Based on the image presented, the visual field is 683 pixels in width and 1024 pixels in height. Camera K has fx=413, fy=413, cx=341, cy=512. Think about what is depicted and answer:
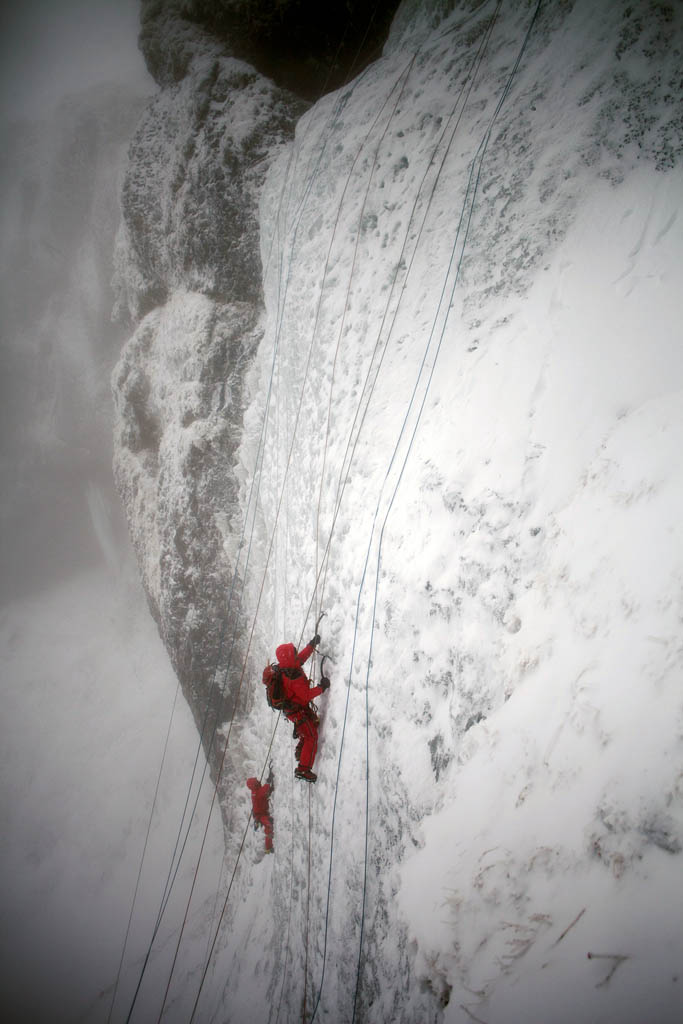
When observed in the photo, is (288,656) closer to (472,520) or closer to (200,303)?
(472,520)

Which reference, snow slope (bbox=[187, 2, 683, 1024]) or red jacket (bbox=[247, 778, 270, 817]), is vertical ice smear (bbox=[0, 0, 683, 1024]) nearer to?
snow slope (bbox=[187, 2, 683, 1024])

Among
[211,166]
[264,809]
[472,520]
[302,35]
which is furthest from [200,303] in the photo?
Answer: [264,809]

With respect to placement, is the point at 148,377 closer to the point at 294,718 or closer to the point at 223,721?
the point at 223,721

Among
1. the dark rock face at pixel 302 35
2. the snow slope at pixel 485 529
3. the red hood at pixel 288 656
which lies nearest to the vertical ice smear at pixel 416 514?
the snow slope at pixel 485 529

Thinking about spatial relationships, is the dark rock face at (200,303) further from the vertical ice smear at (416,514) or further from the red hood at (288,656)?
the red hood at (288,656)

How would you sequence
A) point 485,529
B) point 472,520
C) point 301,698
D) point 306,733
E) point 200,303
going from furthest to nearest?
1. point 200,303
2. point 306,733
3. point 301,698
4. point 472,520
5. point 485,529

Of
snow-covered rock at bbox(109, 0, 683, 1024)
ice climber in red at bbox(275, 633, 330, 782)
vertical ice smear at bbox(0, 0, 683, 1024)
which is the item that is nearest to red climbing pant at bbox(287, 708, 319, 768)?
ice climber in red at bbox(275, 633, 330, 782)

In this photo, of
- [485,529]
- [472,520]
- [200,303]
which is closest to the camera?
[485,529]

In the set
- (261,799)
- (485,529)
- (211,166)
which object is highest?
(211,166)
